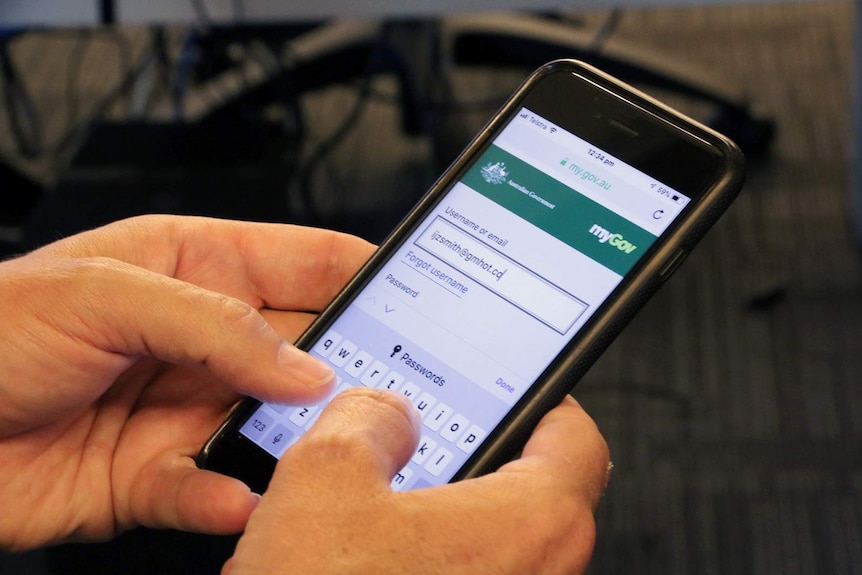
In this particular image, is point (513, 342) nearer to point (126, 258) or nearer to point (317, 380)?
point (317, 380)

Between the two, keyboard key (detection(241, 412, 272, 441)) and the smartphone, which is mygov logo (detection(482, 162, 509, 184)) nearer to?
the smartphone

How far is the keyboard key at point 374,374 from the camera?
0.65 metres

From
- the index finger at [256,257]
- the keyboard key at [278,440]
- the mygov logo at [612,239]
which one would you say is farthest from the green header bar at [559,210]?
the keyboard key at [278,440]

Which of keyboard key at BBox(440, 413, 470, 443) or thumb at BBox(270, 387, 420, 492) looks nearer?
thumb at BBox(270, 387, 420, 492)

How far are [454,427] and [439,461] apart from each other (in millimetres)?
24

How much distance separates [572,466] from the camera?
56cm

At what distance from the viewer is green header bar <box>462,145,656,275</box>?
633mm

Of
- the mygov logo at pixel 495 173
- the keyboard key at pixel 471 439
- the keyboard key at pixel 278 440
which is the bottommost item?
the keyboard key at pixel 278 440

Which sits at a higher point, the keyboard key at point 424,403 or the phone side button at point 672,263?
the phone side button at point 672,263

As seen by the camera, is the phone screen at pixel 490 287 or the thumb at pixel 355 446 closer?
the thumb at pixel 355 446

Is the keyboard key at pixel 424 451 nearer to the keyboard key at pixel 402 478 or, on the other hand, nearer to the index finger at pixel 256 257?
the keyboard key at pixel 402 478

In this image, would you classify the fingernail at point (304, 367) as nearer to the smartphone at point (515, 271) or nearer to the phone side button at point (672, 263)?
the smartphone at point (515, 271)

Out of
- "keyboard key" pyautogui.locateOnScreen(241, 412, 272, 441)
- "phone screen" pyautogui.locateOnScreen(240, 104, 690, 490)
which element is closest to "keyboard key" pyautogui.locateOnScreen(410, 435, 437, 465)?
"phone screen" pyautogui.locateOnScreen(240, 104, 690, 490)

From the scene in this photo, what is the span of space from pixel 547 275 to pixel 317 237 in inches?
7.0
